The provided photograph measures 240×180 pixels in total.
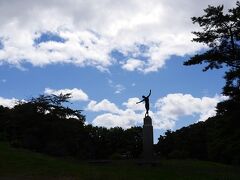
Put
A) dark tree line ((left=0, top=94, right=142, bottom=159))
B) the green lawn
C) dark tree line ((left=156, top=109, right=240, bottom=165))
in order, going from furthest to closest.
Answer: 1. dark tree line ((left=156, top=109, right=240, bottom=165))
2. dark tree line ((left=0, top=94, right=142, bottom=159))
3. the green lawn

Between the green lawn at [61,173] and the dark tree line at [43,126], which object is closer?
the green lawn at [61,173]

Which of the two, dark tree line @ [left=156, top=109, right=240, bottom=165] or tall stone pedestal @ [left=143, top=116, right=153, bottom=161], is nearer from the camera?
tall stone pedestal @ [left=143, top=116, right=153, bottom=161]

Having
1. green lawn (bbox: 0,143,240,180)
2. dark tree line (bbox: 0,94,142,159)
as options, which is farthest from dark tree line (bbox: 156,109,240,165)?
green lawn (bbox: 0,143,240,180)

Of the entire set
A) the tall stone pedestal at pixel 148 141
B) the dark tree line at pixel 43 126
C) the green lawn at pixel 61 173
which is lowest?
the green lawn at pixel 61 173

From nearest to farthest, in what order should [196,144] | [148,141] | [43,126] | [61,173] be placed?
[61,173]
[148,141]
[43,126]
[196,144]

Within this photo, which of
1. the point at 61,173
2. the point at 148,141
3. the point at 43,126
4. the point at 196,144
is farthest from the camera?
the point at 196,144

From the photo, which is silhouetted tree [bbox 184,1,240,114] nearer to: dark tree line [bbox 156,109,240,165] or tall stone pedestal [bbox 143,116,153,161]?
tall stone pedestal [bbox 143,116,153,161]

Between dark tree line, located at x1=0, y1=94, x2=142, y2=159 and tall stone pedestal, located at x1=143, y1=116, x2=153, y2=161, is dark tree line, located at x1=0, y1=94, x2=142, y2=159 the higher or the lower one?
the higher one

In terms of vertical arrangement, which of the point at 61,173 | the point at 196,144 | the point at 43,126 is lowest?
the point at 61,173

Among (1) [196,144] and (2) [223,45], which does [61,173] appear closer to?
(2) [223,45]

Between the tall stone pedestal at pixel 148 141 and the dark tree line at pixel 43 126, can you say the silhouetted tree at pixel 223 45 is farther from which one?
the dark tree line at pixel 43 126

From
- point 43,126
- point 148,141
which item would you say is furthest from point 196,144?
point 148,141

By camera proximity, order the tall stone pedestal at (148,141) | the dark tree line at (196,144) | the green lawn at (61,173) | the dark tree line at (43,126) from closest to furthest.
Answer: the green lawn at (61,173) < the tall stone pedestal at (148,141) < the dark tree line at (43,126) < the dark tree line at (196,144)

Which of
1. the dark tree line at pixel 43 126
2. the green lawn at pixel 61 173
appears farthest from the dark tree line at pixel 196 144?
the green lawn at pixel 61 173
